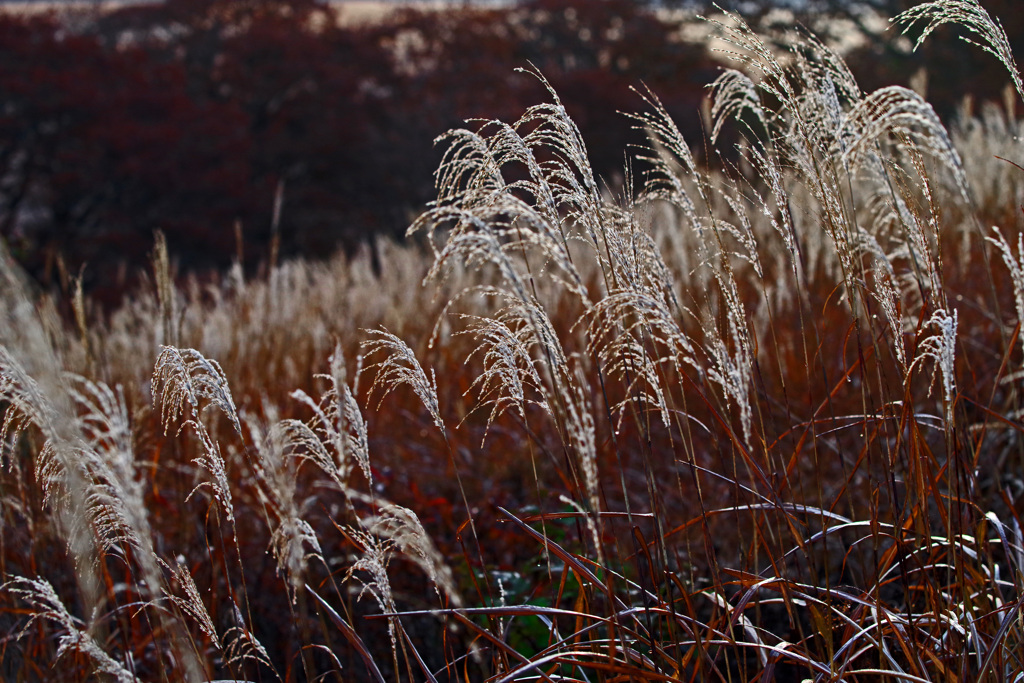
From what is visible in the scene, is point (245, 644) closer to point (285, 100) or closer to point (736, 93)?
point (736, 93)

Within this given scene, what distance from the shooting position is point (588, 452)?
114 centimetres

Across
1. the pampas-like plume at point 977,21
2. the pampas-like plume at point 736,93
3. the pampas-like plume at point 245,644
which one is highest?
the pampas-like plume at point 977,21

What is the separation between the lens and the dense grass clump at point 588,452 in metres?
1.32

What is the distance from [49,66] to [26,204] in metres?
2.29

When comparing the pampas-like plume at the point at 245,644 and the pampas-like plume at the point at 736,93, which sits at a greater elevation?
the pampas-like plume at the point at 736,93

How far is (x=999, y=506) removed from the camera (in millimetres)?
2812

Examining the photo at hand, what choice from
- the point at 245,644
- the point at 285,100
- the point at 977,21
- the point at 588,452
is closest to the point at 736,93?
the point at 977,21

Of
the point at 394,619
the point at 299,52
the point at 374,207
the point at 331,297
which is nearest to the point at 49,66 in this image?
the point at 299,52

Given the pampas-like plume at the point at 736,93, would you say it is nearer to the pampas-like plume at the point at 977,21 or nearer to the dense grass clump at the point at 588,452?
the dense grass clump at the point at 588,452

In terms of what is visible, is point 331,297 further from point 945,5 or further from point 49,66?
point 49,66

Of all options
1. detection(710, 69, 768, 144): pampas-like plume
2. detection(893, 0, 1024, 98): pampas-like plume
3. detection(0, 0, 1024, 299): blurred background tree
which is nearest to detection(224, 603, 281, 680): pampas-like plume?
detection(710, 69, 768, 144): pampas-like plume

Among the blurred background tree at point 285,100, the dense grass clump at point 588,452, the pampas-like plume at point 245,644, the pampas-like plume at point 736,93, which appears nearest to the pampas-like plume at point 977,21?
the dense grass clump at point 588,452

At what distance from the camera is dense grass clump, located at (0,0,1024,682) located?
4.33ft

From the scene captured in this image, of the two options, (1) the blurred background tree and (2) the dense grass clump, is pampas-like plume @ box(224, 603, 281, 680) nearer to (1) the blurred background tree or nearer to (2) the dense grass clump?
(2) the dense grass clump
